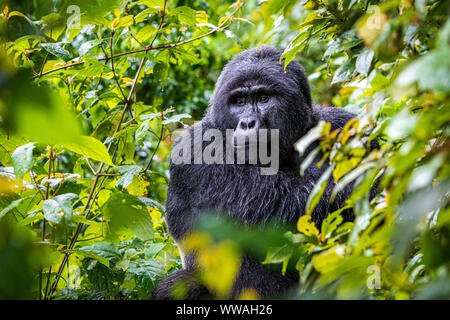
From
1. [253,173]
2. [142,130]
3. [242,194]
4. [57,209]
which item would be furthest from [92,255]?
[253,173]

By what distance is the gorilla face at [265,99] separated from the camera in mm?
3420

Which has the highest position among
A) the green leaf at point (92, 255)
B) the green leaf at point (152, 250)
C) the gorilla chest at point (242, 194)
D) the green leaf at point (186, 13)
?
the green leaf at point (186, 13)

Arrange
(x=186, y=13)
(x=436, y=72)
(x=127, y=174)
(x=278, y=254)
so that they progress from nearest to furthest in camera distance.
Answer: (x=436, y=72) → (x=278, y=254) → (x=127, y=174) → (x=186, y=13)

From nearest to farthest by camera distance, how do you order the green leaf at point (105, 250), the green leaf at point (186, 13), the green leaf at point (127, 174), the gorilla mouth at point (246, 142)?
the green leaf at point (105, 250), the green leaf at point (127, 174), the green leaf at point (186, 13), the gorilla mouth at point (246, 142)

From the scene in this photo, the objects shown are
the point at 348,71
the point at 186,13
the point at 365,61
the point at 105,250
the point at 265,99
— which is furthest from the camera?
the point at 265,99

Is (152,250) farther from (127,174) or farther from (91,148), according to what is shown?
(91,148)

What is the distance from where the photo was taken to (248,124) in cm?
327

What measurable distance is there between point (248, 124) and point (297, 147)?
6.33 feet

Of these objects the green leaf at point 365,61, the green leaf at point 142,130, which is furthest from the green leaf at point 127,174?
the green leaf at point 365,61

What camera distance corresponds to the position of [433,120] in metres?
0.95

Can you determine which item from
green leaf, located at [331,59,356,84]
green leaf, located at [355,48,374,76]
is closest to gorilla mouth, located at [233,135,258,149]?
green leaf, located at [331,59,356,84]

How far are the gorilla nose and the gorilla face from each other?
0.12ft

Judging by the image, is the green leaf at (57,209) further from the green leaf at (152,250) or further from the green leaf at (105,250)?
the green leaf at (152,250)
